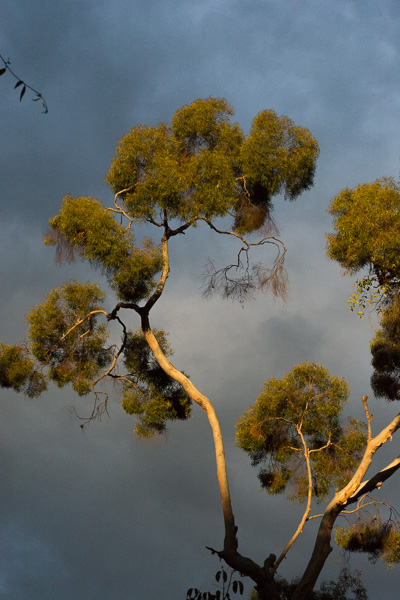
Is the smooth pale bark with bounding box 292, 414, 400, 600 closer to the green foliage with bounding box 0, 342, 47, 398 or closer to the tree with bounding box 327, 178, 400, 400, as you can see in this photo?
the tree with bounding box 327, 178, 400, 400

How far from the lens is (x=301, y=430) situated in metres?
14.6

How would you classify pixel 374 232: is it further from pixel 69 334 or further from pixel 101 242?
pixel 69 334

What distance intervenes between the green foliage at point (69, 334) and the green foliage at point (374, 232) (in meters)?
5.57

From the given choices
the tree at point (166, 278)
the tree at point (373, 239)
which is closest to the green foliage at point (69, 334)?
the tree at point (166, 278)

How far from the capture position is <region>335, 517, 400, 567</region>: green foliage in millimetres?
13484

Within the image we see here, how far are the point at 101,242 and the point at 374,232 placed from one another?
200 inches

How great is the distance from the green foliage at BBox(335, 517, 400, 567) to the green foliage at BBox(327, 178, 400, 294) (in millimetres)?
4768

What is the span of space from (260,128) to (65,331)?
6.07 meters

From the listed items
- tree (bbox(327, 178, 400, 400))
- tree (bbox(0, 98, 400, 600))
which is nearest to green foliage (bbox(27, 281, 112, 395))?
tree (bbox(0, 98, 400, 600))

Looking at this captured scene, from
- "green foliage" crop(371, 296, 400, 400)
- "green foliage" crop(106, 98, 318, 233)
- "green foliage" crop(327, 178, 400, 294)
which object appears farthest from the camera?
"green foliage" crop(371, 296, 400, 400)

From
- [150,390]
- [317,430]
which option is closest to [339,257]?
[317,430]

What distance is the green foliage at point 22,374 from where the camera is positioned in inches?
585

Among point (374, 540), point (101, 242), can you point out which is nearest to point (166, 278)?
→ point (101, 242)

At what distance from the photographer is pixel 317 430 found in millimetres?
14578
